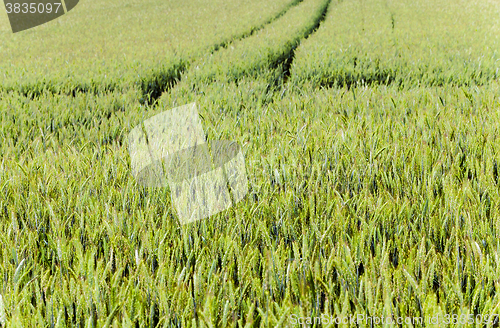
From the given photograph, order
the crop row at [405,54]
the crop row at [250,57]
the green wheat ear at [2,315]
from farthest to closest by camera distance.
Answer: the crop row at [250,57] < the crop row at [405,54] < the green wheat ear at [2,315]

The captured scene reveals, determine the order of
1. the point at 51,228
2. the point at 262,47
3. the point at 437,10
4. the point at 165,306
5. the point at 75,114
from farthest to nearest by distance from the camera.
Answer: the point at 437,10 → the point at 262,47 → the point at 75,114 → the point at 51,228 → the point at 165,306

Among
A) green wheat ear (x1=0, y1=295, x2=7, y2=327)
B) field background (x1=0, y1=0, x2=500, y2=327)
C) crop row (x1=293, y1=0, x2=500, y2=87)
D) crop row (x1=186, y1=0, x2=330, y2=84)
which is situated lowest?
crop row (x1=293, y1=0, x2=500, y2=87)

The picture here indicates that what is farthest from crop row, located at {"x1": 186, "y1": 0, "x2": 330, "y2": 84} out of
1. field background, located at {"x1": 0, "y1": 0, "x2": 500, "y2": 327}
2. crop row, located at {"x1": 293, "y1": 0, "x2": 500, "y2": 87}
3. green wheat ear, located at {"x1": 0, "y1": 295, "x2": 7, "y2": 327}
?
green wheat ear, located at {"x1": 0, "y1": 295, "x2": 7, "y2": 327}

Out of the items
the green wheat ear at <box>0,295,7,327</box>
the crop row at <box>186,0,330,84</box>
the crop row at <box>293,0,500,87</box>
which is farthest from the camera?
the crop row at <box>186,0,330,84</box>

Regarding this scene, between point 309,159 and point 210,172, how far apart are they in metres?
0.42

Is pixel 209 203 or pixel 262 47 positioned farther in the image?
pixel 262 47

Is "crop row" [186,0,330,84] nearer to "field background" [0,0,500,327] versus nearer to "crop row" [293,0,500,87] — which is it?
"crop row" [293,0,500,87]

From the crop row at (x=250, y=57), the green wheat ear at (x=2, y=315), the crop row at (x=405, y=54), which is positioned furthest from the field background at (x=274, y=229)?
the crop row at (x=405, y=54)

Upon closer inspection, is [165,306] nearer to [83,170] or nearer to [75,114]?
[83,170]

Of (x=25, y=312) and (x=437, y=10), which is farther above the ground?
(x=25, y=312)

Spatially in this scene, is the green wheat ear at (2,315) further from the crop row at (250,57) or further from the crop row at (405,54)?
the crop row at (250,57)

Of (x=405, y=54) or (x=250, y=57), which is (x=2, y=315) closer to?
(x=250, y=57)

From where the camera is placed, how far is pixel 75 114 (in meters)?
3.42

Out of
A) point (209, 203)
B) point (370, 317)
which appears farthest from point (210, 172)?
point (370, 317)
